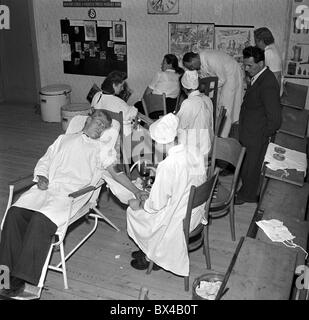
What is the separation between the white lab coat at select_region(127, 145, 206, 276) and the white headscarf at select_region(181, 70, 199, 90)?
4.43 ft

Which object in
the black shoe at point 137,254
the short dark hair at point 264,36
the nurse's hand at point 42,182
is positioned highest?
the short dark hair at point 264,36

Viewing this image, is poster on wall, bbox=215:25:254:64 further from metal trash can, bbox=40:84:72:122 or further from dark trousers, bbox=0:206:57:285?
dark trousers, bbox=0:206:57:285

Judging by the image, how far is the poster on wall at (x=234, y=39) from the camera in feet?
19.9

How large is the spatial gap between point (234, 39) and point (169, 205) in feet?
12.1

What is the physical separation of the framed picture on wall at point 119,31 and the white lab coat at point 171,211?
4.12 metres

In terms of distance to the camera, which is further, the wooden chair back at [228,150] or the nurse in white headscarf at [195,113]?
the nurse in white headscarf at [195,113]

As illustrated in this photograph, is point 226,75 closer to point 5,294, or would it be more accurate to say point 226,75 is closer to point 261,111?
point 261,111

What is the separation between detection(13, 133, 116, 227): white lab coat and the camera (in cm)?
342

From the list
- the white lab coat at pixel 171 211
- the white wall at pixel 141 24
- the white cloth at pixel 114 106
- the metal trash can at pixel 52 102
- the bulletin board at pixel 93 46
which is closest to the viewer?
the white lab coat at pixel 171 211

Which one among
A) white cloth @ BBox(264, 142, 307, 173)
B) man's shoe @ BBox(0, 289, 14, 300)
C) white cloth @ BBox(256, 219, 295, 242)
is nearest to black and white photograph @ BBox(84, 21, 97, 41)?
white cloth @ BBox(264, 142, 307, 173)

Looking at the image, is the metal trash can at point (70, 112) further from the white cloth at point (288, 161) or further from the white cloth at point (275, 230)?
the white cloth at point (275, 230)

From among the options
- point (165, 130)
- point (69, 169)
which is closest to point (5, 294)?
point (69, 169)

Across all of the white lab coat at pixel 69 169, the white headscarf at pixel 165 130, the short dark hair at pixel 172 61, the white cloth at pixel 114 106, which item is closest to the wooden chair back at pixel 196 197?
the white headscarf at pixel 165 130

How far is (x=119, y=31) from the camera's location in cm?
686
